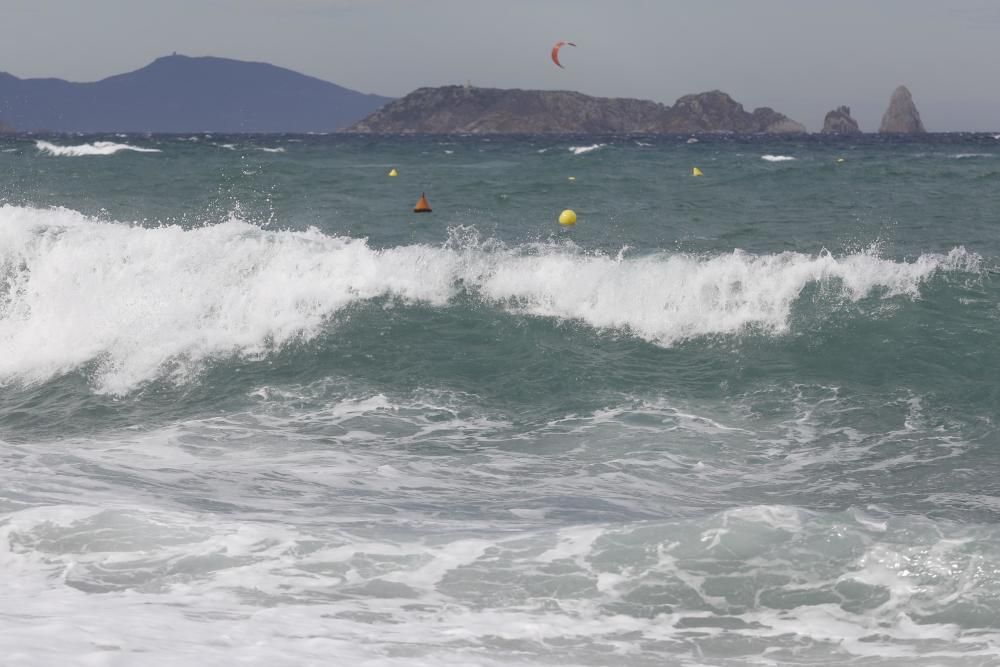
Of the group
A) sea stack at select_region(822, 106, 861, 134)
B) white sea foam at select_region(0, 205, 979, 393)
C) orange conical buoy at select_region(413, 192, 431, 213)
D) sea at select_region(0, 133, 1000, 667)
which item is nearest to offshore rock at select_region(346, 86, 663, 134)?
sea stack at select_region(822, 106, 861, 134)

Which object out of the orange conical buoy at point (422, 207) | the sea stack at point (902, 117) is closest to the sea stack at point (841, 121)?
the sea stack at point (902, 117)

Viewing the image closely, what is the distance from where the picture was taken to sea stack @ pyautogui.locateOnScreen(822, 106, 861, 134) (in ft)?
549

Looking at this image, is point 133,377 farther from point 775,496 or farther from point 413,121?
point 413,121

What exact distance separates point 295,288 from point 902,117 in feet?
539

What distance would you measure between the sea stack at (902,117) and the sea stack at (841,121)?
4.58m

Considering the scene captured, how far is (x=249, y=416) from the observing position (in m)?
12.0

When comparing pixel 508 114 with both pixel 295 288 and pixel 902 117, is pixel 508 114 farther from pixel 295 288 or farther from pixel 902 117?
pixel 295 288

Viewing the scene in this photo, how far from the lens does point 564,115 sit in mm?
167125

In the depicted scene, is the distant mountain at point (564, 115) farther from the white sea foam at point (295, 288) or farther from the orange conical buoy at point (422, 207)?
the white sea foam at point (295, 288)

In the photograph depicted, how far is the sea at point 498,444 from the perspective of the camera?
6.36 m

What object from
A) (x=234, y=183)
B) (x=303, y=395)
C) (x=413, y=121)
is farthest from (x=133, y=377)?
(x=413, y=121)

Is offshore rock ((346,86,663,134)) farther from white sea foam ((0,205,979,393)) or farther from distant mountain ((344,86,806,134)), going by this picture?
white sea foam ((0,205,979,393))

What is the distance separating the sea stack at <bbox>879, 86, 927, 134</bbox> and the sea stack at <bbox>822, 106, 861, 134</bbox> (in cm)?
458

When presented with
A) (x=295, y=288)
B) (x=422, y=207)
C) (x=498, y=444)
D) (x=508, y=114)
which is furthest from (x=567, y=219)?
(x=508, y=114)
